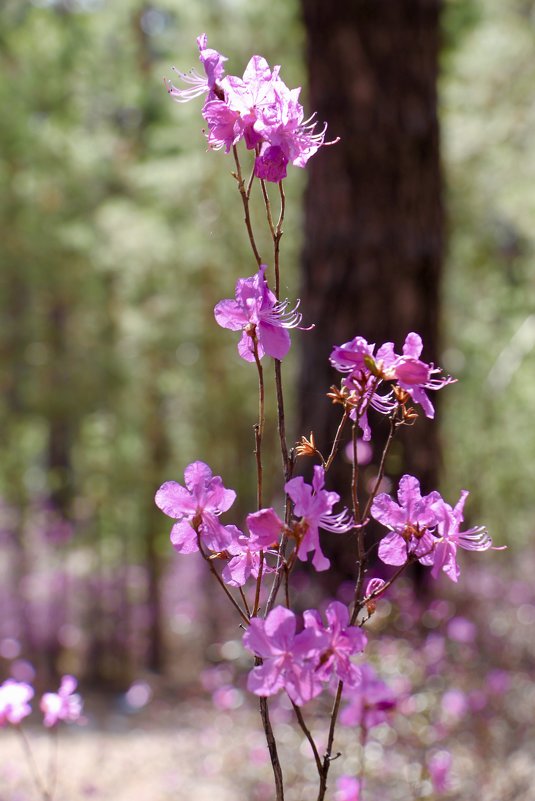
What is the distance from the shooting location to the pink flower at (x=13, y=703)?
4.42 ft

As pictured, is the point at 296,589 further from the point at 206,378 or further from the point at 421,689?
the point at 206,378

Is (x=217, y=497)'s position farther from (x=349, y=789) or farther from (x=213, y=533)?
(x=349, y=789)

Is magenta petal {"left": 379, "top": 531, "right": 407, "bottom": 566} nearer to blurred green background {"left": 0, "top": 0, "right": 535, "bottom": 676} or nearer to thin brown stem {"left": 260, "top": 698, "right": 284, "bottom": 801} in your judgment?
thin brown stem {"left": 260, "top": 698, "right": 284, "bottom": 801}

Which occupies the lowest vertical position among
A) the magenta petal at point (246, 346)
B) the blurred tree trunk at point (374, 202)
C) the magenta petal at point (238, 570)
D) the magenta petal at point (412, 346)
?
the magenta petal at point (238, 570)

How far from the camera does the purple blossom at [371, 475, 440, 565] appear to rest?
95cm

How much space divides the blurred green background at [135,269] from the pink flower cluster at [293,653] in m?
4.34

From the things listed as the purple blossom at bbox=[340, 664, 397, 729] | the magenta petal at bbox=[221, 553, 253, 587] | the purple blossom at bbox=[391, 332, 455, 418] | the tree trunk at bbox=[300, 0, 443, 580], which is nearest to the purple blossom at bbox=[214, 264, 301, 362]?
the purple blossom at bbox=[391, 332, 455, 418]

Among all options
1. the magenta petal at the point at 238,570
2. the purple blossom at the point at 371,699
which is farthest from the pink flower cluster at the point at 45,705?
the magenta petal at the point at 238,570

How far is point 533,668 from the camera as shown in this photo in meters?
4.04

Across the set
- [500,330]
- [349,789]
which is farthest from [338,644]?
[500,330]

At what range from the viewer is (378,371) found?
89cm

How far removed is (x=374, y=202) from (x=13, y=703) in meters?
2.13

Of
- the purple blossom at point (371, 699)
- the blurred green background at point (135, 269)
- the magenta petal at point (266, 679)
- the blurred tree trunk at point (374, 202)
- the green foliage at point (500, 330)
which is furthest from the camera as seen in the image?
the blurred green background at point (135, 269)

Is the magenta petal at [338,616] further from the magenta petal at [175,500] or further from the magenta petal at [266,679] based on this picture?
the magenta petal at [175,500]
